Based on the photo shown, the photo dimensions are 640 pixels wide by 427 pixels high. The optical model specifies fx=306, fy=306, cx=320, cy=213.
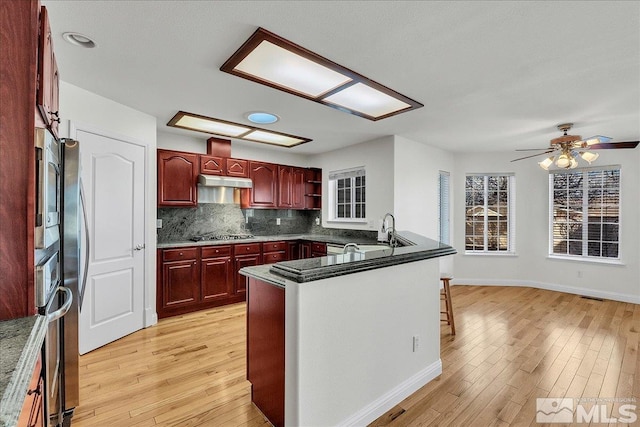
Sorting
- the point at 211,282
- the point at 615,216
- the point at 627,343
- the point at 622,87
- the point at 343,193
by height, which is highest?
the point at 622,87

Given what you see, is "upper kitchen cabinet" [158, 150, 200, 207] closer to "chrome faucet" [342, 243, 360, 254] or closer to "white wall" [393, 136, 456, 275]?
"chrome faucet" [342, 243, 360, 254]

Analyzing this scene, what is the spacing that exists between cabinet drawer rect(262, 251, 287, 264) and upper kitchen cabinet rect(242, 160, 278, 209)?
2.71ft

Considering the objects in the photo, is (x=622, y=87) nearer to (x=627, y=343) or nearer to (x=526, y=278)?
(x=627, y=343)

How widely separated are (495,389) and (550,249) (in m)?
4.31

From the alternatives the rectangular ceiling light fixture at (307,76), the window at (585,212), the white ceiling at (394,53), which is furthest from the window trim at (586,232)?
the rectangular ceiling light fixture at (307,76)

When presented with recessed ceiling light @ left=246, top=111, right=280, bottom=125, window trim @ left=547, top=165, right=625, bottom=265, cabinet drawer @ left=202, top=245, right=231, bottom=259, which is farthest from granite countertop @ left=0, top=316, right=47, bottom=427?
window trim @ left=547, top=165, right=625, bottom=265

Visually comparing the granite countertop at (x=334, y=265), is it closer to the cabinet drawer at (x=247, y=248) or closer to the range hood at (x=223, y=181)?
the cabinet drawer at (x=247, y=248)

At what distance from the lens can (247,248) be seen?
461 centimetres

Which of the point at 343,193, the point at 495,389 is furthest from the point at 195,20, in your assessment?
the point at 343,193

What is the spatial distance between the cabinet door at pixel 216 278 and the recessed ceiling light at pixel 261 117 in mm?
1961

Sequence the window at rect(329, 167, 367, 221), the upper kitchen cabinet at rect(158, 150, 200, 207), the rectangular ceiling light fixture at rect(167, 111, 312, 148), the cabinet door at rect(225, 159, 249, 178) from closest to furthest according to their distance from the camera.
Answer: the rectangular ceiling light fixture at rect(167, 111, 312, 148), the upper kitchen cabinet at rect(158, 150, 200, 207), the cabinet door at rect(225, 159, 249, 178), the window at rect(329, 167, 367, 221)

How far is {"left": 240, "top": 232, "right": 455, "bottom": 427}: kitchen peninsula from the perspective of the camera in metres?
1.62

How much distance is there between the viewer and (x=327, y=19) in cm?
178

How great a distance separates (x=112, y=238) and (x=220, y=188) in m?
1.94
